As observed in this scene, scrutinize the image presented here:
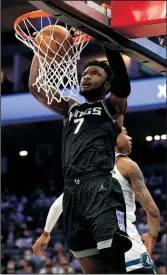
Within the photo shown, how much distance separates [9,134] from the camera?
18.2 meters

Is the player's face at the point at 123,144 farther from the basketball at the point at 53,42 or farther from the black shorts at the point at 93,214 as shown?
the black shorts at the point at 93,214

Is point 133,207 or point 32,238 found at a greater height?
point 133,207

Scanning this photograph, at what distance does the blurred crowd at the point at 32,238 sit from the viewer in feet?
A: 38.6

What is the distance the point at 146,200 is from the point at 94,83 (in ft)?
3.38

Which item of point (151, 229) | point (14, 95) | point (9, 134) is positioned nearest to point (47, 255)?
point (14, 95)

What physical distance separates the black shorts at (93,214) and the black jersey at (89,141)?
0.18 ft

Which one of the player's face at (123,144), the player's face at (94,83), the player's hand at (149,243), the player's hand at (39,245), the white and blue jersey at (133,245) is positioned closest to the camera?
the player's face at (94,83)

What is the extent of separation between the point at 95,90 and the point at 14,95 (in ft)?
39.5

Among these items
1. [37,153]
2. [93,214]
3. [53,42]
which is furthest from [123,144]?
[37,153]

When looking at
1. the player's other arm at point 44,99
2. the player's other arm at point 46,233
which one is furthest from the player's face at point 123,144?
the player's other arm at point 44,99

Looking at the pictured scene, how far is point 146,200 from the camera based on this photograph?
441cm

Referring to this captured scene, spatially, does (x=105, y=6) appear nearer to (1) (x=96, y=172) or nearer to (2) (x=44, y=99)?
(2) (x=44, y=99)

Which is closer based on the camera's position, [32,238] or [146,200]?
[146,200]

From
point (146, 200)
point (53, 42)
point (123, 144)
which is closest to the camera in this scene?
point (53, 42)
